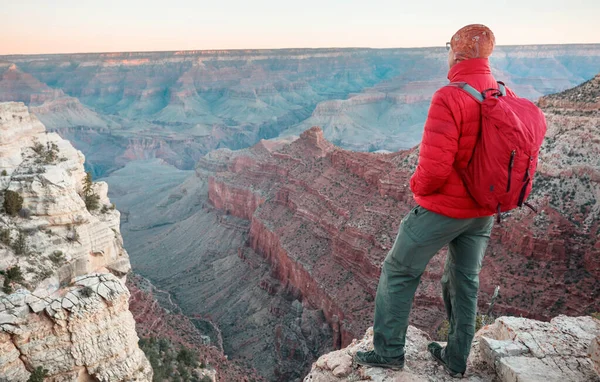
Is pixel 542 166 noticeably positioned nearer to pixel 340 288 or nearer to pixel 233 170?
pixel 340 288

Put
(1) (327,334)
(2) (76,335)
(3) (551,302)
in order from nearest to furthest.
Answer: (2) (76,335)
(3) (551,302)
(1) (327,334)

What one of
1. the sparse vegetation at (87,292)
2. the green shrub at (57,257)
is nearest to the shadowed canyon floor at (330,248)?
the green shrub at (57,257)

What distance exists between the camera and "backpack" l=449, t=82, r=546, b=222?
4.96m

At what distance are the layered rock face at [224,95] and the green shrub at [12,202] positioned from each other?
97.8m

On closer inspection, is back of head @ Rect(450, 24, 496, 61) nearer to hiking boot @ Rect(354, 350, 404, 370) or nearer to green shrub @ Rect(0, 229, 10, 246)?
hiking boot @ Rect(354, 350, 404, 370)

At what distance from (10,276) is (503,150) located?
546 inches

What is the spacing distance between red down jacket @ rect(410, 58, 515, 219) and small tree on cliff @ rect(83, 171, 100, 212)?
17.8 meters

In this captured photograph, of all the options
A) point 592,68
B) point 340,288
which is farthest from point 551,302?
point 592,68

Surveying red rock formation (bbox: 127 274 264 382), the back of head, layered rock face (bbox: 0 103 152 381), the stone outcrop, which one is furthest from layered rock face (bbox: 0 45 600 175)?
the back of head

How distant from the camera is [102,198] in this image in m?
21.4

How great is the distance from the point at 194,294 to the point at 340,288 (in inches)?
614

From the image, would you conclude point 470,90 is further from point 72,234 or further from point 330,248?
point 330,248

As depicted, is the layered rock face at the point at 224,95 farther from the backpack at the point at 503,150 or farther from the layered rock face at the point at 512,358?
the backpack at the point at 503,150

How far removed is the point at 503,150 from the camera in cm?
500
